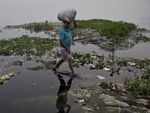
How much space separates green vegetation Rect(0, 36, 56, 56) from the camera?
17.4 metres

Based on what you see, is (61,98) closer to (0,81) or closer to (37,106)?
(37,106)

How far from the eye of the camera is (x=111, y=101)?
9.80m

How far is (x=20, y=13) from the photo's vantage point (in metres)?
46.9

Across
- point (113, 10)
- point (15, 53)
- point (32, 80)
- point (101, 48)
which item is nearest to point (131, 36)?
point (101, 48)

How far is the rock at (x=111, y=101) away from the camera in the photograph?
31.3ft

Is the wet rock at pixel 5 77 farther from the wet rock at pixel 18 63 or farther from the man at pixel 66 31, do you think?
the man at pixel 66 31

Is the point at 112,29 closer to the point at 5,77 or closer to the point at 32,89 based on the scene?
the point at 5,77

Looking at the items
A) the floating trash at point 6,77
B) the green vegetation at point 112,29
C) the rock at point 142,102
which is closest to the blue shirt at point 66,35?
the floating trash at point 6,77

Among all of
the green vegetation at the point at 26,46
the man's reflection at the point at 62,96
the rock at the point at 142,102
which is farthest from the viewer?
the green vegetation at the point at 26,46

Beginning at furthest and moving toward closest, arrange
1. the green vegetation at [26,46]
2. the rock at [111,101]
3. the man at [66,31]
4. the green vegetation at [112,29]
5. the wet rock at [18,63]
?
the green vegetation at [112,29]
the green vegetation at [26,46]
the wet rock at [18,63]
the man at [66,31]
the rock at [111,101]

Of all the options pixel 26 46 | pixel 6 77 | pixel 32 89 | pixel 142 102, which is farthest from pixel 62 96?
pixel 26 46

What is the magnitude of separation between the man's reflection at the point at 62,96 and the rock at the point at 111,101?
1218 millimetres

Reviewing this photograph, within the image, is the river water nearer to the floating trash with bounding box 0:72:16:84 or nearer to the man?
the floating trash with bounding box 0:72:16:84

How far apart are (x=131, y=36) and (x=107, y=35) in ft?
10.5
